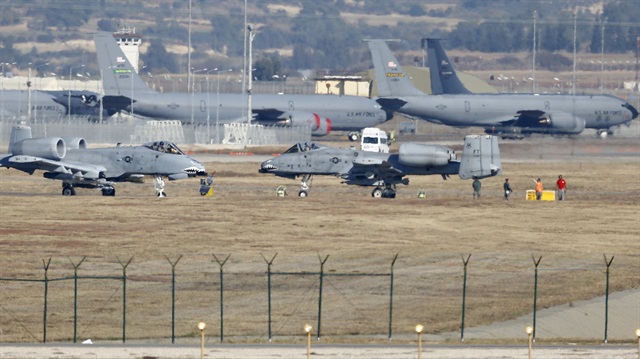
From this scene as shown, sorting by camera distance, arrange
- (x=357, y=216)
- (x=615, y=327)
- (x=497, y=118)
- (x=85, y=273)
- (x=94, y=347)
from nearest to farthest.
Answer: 1. (x=94, y=347)
2. (x=615, y=327)
3. (x=85, y=273)
4. (x=357, y=216)
5. (x=497, y=118)

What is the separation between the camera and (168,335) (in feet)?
128

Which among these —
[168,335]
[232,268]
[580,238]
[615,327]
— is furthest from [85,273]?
[580,238]

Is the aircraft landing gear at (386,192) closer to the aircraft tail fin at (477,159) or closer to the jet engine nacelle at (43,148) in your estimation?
the aircraft tail fin at (477,159)

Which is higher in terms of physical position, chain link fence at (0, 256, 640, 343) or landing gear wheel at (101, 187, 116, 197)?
landing gear wheel at (101, 187, 116, 197)

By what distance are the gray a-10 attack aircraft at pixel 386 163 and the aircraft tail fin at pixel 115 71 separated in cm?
6964

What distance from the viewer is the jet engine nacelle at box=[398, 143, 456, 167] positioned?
7481 centimetres

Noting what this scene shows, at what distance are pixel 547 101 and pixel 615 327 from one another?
102 meters

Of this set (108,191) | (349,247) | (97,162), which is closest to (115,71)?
(108,191)

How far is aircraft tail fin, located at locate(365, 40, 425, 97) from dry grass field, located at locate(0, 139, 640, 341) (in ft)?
154

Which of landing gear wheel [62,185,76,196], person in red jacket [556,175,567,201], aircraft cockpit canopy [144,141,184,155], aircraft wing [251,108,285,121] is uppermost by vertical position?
aircraft cockpit canopy [144,141,184,155]

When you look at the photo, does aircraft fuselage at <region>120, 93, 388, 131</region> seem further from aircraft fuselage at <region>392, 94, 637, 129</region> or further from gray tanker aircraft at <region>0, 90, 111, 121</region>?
aircraft fuselage at <region>392, 94, 637, 129</region>

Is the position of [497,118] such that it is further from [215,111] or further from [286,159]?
[286,159]

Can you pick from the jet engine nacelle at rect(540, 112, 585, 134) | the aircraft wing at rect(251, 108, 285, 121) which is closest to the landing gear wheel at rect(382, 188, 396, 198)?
the jet engine nacelle at rect(540, 112, 585, 134)

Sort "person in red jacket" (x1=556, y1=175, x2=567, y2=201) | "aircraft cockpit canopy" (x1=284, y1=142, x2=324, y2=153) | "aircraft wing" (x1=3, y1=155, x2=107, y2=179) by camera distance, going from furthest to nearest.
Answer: "aircraft cockpit canopy" (x1=284, y1=142, x2=324, y2=153)
"person in red jacket" (x1=556, y1=175, x2=567, y2=201)
"aircraft wing" (x1=3, y1=155, x2=107, y2=179)
